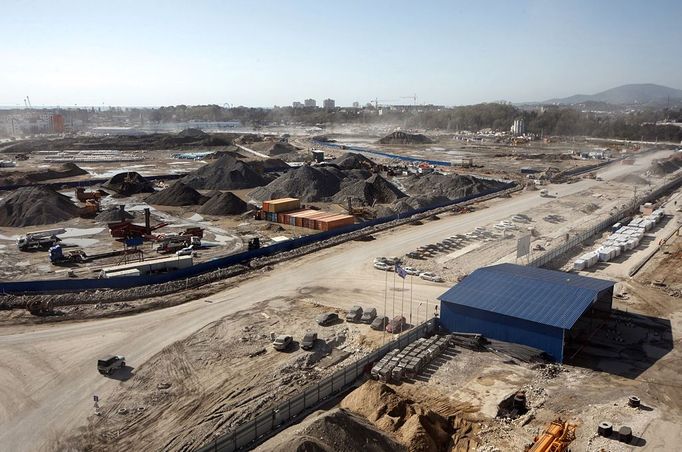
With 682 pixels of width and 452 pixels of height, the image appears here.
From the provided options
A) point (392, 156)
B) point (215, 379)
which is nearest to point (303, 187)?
point (215, 379)

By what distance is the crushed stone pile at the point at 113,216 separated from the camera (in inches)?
1753

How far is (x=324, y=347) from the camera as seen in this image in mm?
21812

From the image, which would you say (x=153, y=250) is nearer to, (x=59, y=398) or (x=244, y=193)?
(x=59, y=398)

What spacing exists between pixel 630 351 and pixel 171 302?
806 inches

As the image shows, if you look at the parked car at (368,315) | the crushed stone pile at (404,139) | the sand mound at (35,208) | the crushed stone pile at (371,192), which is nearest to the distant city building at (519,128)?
the crushed stone pile at (404,139)

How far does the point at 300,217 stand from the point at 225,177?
853 inches

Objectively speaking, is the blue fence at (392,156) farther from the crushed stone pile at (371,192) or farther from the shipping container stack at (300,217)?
the shipping container stack at (300,217)

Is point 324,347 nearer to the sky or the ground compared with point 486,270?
nearer to the ground

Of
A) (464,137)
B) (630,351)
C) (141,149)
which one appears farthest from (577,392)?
(464,137)

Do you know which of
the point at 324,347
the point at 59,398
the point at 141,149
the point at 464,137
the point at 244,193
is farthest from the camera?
the point at 464,137

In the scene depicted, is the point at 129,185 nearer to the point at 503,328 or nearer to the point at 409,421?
the point at 503,328

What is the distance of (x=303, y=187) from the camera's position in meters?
54.8

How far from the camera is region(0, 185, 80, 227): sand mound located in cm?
4369

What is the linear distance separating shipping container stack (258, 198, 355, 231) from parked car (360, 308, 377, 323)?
668 inches
